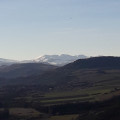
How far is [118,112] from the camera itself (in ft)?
196

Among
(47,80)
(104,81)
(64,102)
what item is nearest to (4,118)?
(64,102)

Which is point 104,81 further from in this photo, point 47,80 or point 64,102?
point 64,102

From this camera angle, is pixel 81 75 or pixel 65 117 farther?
pixel 81 75

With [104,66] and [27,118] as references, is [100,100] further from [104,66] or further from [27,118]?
[104,66]

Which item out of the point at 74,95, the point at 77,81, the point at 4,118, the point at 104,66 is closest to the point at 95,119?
the point at 4,118

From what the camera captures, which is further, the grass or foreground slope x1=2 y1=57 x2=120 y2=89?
foreground slope x1=2 y1=57 x2=120 y2=89

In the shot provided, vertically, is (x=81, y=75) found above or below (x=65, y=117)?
above

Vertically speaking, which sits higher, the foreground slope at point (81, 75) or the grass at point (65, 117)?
the foreground slope at point (81, 75)

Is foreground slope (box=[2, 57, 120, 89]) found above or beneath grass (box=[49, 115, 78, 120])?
above

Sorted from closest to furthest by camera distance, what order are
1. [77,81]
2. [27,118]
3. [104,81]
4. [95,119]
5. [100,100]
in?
[95,119] → [27,118] → [100,100] → [104,81] → [77,81]

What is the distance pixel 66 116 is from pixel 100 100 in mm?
12709

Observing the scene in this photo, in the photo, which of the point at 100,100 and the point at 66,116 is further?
the point at 100,100

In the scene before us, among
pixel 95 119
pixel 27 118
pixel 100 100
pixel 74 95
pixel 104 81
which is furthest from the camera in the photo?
pixel 104 81

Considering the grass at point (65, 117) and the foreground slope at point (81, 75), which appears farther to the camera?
the foreground slope at point (81, 75)
